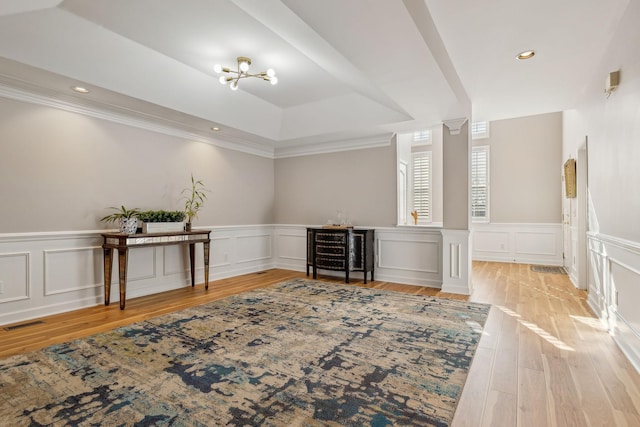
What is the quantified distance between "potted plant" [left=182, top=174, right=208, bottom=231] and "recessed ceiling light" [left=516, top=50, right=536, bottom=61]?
176 inches

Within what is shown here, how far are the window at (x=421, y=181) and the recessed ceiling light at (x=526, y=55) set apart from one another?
4666 mm

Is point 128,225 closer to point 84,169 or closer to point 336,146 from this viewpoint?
point 84,169

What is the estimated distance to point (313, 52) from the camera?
111 inches

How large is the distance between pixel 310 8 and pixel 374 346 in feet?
8.34

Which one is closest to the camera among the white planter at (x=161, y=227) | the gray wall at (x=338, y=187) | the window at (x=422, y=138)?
the white planter at (x=161, y=227)

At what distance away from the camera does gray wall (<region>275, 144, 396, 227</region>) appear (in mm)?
5520

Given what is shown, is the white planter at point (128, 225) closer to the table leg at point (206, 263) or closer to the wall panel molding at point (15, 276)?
the wall panel molding at point (15, 276)

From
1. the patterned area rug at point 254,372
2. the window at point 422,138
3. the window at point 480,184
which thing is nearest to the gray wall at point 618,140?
the patterned area rug at point 254,372

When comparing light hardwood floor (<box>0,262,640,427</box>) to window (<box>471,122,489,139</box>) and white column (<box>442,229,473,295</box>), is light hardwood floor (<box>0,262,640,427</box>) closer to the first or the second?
white column (<box>442,229,473,295</box>)

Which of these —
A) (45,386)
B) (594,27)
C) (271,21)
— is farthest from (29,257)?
(594,27)

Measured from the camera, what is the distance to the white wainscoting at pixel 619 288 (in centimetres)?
237

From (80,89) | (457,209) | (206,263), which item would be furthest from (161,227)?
(457,209)

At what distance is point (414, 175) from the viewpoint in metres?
8.16

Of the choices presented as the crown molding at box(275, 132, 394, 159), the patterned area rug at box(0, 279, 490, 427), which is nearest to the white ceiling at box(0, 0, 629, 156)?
the crown molding at box(275, 132, 394, 159)
